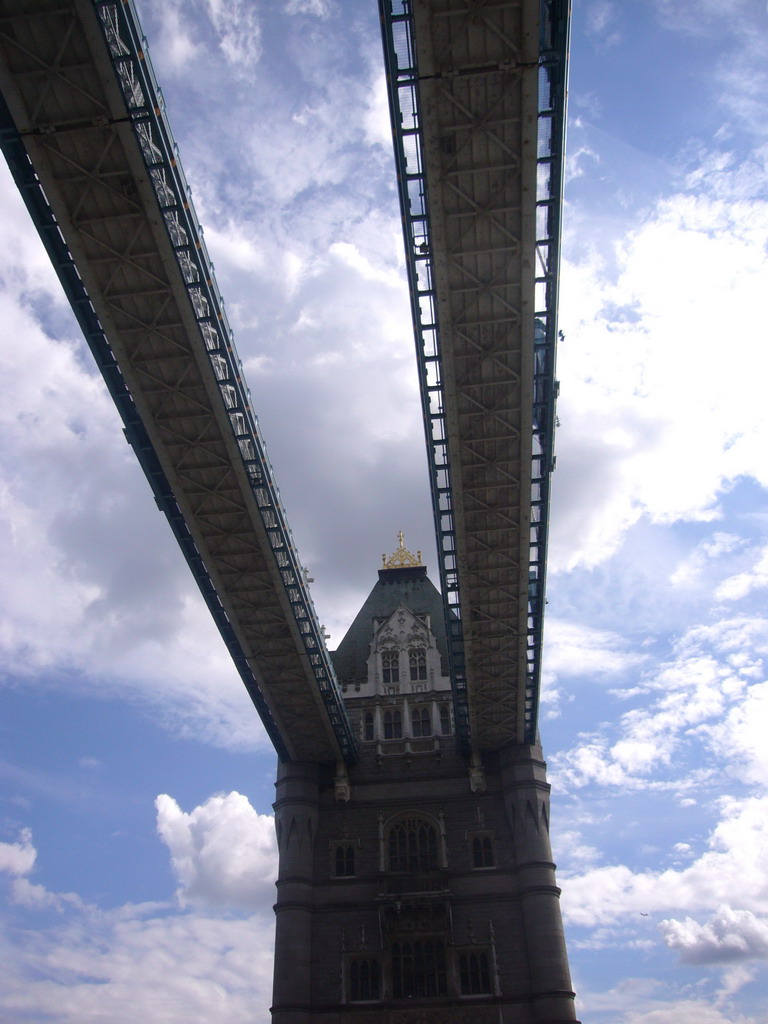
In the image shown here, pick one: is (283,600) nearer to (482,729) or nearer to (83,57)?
(482,729)

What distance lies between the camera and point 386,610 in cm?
6444

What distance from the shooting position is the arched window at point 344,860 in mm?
49562

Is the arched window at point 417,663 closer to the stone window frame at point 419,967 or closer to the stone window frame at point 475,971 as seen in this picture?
the stone window frame at point 419,967

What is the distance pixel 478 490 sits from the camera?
129 ft

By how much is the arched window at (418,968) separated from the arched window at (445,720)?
12.7m

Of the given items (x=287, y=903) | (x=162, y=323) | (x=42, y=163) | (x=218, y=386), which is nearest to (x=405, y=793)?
(x=287, y=903)

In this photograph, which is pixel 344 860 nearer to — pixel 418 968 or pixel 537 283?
pixel 418 968

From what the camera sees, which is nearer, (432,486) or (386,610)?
(432,486)

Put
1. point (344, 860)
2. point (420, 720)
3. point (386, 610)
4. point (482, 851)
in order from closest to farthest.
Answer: point (482, 851) → point (344, 860) → point (420, 720) → point (386, 610)

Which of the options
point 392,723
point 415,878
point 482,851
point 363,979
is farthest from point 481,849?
point 392,723

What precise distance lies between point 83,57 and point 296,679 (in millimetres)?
33660

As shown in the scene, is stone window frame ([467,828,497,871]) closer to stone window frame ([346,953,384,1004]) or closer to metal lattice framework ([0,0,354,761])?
stone window frame ([346,953,384,1004])

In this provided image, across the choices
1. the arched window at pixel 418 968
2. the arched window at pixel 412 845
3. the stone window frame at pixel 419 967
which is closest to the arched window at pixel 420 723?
the arched window at pixel 412 845

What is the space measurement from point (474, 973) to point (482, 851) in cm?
658
